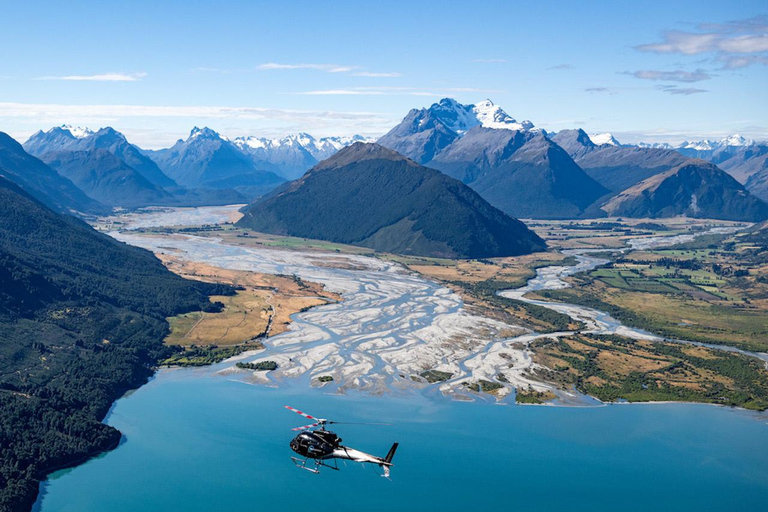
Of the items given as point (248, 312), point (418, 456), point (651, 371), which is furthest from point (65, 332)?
point (651, 371)

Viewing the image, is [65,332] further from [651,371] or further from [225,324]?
[651,371]

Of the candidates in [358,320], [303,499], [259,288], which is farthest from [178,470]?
[259,288]

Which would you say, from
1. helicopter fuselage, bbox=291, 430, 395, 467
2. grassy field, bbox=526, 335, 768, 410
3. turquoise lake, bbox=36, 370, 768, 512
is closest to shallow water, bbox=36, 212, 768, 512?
turquoise lake, bbox=36, 370, 768, 512

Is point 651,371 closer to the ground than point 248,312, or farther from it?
farther from it

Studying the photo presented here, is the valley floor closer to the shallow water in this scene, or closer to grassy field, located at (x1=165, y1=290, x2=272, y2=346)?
grassy field, located at (x1=165, y1=290, x2=272, y2=346)

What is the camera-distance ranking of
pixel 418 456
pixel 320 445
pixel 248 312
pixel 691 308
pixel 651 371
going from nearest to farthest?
1. pixel 320 445
2. pixel 418 456
3. pixel 651 371
4. pixel 248 312
5. pixel 691 308

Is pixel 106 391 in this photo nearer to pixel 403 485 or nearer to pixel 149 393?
pixel 149 393
